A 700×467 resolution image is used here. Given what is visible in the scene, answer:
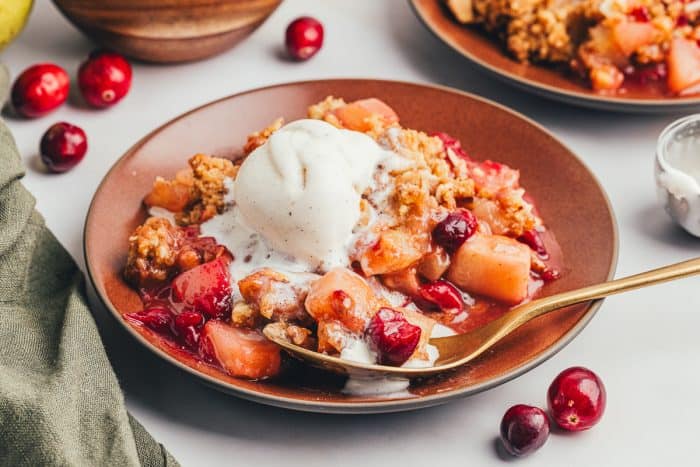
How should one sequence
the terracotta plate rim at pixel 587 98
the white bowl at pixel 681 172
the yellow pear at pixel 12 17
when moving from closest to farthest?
the white bowl at pixel 681 172 → the terracotta plate rim at pixel 587 98 → the yellow pear at pixel 12 17

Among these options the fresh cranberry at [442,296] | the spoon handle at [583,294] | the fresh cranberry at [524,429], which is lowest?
the fresh cranberry at [524,429]

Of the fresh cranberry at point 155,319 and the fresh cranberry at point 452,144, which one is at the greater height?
the fresh cranberry at point 452,144

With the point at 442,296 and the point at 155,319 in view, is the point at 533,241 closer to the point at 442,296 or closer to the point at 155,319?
the point at 442,296

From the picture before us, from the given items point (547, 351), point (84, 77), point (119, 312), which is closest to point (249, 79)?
point (84, 77)

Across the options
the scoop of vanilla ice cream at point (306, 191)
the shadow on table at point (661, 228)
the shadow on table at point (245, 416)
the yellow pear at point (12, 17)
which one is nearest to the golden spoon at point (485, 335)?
the shadow on table at point (245, 416)

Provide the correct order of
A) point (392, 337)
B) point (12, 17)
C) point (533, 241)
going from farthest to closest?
point (12, 17), point (533, 241), point (392, 337)

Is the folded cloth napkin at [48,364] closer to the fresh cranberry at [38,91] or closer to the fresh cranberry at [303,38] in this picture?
the fresh cranberry at [38,91]

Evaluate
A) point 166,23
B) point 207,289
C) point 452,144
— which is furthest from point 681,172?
point 166,23
